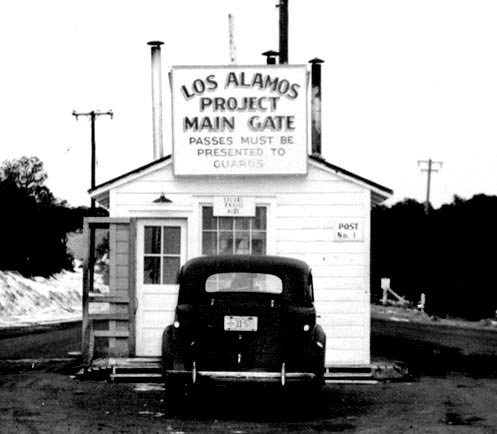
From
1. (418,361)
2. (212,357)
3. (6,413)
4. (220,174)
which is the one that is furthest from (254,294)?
(418,361)

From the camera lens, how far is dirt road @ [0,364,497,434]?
483 inches

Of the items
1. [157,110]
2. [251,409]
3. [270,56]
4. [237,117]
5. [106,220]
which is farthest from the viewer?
[157,110]

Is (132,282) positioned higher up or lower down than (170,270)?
lower down

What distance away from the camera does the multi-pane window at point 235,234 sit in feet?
62.1

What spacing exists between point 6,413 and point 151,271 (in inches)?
244

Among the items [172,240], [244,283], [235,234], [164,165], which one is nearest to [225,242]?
[235,234]

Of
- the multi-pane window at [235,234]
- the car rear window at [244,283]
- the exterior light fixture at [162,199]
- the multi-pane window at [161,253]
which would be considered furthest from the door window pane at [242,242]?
the car rear window at [244,283]

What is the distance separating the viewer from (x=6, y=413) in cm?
1310

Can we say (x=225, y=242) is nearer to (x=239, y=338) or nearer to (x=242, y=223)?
(x=242, y=223)

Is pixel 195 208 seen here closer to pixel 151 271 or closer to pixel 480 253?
pixel 151 271

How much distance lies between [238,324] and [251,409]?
116cm

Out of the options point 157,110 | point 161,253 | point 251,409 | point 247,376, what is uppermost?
point 157,110

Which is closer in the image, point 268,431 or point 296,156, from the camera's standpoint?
point 268,431

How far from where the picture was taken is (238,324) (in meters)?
13.8
